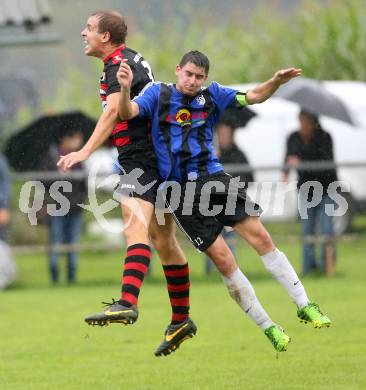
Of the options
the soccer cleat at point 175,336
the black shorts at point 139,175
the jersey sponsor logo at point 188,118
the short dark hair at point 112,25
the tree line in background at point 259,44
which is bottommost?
the soccer cleat at point 175,336

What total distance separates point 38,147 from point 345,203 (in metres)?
4.25

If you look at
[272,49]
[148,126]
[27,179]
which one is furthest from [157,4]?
[148,126]

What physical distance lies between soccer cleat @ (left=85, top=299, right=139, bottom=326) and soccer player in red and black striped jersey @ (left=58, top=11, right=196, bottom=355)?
55mm

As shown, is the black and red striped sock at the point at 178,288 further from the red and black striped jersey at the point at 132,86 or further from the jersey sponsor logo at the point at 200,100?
the jersey sponsor logo at the point at 200,100

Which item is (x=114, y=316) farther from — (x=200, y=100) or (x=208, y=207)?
(x=200, y=100)

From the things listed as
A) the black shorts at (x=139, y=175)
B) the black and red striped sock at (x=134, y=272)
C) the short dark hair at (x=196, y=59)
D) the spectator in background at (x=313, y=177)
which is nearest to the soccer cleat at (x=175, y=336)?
the black and red striped sock at (x=134, y=272)

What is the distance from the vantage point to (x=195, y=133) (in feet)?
27.9

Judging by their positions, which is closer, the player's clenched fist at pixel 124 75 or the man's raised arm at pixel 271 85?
the player's clenched fist at pixel 124 75

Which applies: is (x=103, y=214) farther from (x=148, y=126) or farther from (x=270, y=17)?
(x=270, y=17)

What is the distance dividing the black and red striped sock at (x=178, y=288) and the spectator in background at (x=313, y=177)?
6641mm

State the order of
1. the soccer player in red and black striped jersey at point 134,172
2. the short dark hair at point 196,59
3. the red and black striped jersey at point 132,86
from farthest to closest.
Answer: the red and black striped jersey at point 132,86
the short dark hair at point 196,59
the soccer player in red and black striped jersey at point 134,172

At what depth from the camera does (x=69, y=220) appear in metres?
15.8

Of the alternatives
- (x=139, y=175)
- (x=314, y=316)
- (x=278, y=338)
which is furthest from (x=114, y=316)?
(x=314, y=316)

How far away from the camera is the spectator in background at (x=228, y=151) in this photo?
50.7 ft
